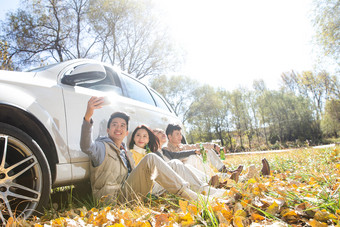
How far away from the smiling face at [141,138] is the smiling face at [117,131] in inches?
12.6

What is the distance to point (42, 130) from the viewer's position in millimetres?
2055

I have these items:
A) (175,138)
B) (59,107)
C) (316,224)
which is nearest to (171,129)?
(175,138)

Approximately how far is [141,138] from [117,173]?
27.8 inches

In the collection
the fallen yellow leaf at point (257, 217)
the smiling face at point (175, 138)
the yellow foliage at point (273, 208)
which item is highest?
the smiling face at point (175, 138)

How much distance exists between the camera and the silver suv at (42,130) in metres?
1.77

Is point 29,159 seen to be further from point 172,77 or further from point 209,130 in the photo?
point 209,130

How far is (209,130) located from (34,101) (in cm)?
3408

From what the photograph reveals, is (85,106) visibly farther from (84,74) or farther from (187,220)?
(187,220)

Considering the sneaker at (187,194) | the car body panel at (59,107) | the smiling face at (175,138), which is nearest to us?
the car body panel at (59,107)

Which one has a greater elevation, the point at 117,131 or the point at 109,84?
the point at 109,84

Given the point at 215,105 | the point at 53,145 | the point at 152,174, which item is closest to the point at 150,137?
the point at 152,174

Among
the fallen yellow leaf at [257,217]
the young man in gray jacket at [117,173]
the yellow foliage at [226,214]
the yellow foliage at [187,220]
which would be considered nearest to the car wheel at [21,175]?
the young man in gray jacket at [117,173]

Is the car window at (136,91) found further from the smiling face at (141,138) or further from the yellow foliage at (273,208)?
the yellow foliage at (273,208)

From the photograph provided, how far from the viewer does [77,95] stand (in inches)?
97.7
